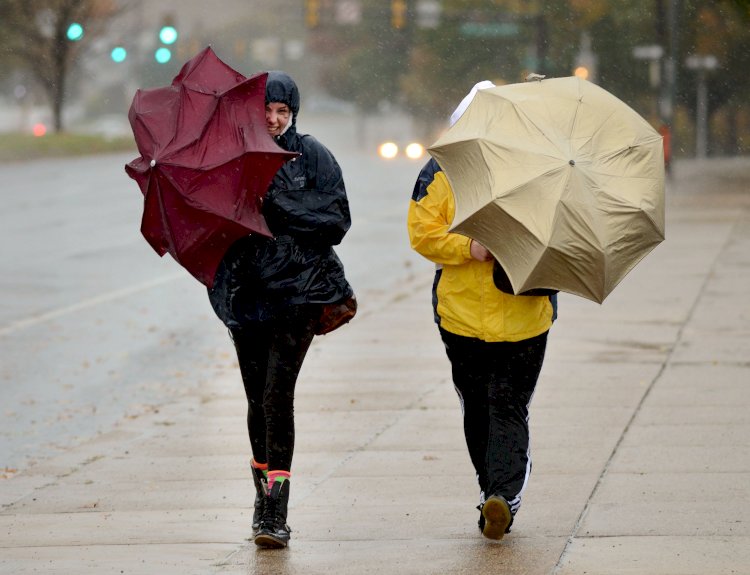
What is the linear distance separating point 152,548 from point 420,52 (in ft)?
207

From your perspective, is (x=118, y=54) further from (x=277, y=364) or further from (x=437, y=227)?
(x=437, y=227)

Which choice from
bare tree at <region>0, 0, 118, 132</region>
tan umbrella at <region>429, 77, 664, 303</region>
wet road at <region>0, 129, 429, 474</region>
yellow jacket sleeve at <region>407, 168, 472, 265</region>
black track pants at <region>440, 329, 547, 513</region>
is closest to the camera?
tan umbrella at <region>429, 77, 664, 303</region>

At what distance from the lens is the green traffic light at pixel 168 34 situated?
3481cm

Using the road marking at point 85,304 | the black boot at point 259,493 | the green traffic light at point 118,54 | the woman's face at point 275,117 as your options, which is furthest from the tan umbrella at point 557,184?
the green traffic light at point 118,54

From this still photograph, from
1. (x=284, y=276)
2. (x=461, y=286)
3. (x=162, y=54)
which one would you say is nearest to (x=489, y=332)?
(x=461, y=286)

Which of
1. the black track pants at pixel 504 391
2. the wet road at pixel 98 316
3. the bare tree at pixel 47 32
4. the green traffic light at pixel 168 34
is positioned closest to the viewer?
the black track pants at pixel 504 391

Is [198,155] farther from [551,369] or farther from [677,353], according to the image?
[677,353]

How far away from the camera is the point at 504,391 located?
18.6ft

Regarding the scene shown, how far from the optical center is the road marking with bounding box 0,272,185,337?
44.4 feet

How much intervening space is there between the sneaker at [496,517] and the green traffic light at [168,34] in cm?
3041

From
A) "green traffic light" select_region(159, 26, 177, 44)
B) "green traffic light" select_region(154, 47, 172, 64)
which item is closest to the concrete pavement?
"green traffic light" select_region(159, 26, 177, 44)

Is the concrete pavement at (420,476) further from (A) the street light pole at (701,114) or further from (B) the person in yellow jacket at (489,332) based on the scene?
(A) the street light pole at (701,114)

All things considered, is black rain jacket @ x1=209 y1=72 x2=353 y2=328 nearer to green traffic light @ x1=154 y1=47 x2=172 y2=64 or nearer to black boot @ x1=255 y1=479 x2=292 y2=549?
black boot @ x1=255 y1=479 x2=292 y2=549

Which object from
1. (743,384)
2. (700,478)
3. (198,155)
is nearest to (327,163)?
(198,155)
